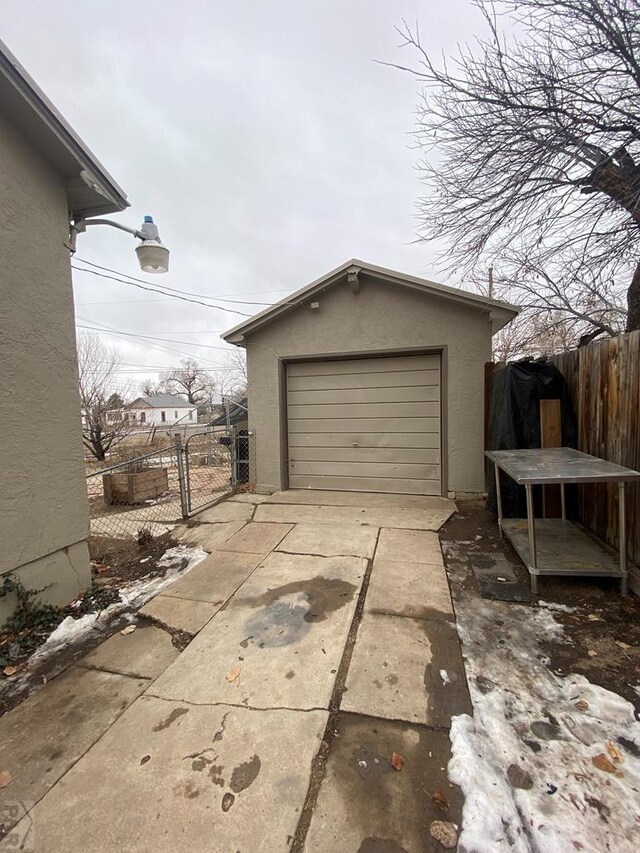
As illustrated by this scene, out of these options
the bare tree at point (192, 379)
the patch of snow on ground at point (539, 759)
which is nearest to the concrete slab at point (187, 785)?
the patch of snow on ground at point (539, 759)

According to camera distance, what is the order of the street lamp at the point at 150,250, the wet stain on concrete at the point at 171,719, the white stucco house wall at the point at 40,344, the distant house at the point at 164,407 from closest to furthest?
the wet stain on concrete at the point at 171,719 < the white stucco house wall at the point at 40,344 < the street lamp at the point at 150,250 < the distant house at the point at 164,407

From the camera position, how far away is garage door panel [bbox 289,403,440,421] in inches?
220

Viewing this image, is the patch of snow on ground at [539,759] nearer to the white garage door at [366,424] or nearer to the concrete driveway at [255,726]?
the concrete driveway at [255,726]

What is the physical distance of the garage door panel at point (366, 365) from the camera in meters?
5.55

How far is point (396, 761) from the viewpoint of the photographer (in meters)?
1.50

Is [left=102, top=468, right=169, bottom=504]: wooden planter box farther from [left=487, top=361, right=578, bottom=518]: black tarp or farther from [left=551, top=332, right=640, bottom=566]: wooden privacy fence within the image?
[left=551, top=332, right=640, bottom=566]: wooden privacy fence

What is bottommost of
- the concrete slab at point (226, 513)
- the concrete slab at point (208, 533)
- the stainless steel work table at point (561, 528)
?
the concrete slab at point (208, 533)

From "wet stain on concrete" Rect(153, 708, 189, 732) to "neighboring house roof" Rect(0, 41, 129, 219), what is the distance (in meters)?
3.85

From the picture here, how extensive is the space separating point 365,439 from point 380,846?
4848 millimetres

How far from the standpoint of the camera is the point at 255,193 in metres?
9.97

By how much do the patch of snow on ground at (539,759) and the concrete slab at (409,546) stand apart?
4.00 ft

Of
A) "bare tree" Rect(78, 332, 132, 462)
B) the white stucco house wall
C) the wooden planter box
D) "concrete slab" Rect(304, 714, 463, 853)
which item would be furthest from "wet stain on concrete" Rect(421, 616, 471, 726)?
"bare tree" Rect(78, 332, 132, 462)

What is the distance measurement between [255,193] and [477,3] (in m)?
7.27

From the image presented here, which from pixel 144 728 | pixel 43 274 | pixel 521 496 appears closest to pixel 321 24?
pixel 43 274
